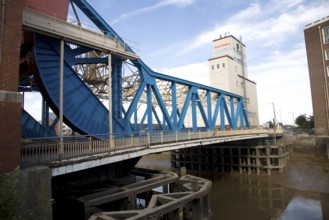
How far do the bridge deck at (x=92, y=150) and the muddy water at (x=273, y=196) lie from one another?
20.1 feet

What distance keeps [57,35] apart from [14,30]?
12.3ft

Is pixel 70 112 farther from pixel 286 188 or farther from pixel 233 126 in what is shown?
pixel 233 126

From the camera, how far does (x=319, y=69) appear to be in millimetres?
40688

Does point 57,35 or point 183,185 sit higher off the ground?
point 57,35

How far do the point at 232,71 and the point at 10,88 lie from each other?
40.6 metres

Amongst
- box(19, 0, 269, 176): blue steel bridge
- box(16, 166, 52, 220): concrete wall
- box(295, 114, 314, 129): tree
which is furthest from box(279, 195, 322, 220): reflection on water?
box(295, 114, 314, 129): tree

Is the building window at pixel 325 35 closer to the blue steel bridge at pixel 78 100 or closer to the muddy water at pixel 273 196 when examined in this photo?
the muddy water at pixel 273 196

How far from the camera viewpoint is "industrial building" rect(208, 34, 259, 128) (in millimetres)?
43125

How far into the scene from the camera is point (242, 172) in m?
31.0

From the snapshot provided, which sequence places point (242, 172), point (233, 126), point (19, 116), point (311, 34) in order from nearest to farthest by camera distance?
point (19, 116) < point (242, 172) < point (233, 126) < point (311, 34)

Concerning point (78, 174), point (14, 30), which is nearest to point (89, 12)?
point (14, 30)

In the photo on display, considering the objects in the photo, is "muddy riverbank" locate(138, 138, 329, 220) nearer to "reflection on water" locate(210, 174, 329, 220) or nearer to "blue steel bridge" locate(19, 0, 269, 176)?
"reflection on water" locate(210, 174, 329, 220)

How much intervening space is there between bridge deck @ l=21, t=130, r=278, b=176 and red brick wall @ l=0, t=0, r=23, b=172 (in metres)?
0.97

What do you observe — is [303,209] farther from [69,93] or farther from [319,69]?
[319,69]
